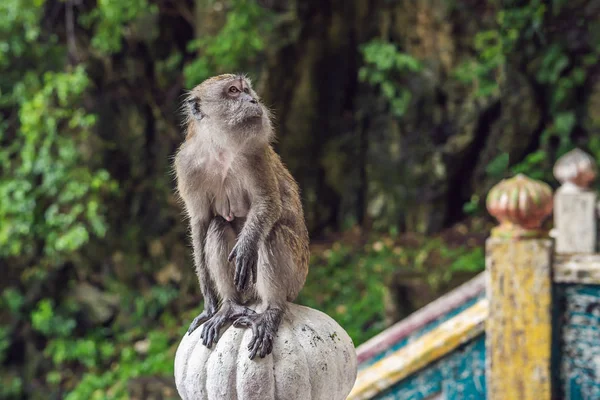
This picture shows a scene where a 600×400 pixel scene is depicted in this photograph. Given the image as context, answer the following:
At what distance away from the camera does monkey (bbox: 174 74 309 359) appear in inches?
84.7

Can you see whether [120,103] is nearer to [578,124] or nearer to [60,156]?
[60,156]

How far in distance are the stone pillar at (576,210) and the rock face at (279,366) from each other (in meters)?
3.33

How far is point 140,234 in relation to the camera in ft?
27.7

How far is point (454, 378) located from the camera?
3.30 metres

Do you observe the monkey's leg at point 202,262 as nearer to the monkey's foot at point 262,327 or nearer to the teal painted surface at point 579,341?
the monkey's foot at point 262,327

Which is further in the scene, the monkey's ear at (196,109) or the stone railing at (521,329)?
the stone railing at (521,329)

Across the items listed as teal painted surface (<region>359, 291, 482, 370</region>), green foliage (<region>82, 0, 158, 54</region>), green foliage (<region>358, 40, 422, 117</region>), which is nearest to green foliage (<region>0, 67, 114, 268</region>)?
green foliage (<region>82, 0, 158, 54</region>)

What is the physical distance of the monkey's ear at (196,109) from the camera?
88.0 inches

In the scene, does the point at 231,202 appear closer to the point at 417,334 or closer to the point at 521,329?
the point at 521,329

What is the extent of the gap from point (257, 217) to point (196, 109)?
41cm

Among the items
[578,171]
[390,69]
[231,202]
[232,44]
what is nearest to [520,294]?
[231,202]

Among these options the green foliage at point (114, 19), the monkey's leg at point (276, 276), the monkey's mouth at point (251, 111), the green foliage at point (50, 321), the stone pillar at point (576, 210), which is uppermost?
the green foliage at point (114, 19)

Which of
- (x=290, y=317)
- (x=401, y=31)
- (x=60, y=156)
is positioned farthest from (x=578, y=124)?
(x=290, y=317)

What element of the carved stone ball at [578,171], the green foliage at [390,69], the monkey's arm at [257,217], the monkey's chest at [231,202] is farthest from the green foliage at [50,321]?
the monkey's arm at [257,217]
